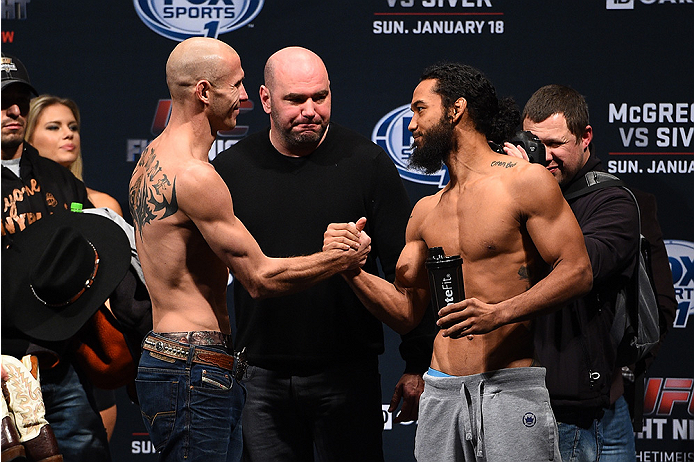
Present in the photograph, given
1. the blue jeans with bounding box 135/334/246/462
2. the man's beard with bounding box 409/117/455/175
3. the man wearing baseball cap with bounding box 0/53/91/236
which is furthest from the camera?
the man wearing baseball cap with bounding box 0/53/91/236

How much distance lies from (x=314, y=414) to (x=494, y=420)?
83cm

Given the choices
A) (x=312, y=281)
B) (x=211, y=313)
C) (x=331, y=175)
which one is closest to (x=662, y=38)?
(x=331, y=175)

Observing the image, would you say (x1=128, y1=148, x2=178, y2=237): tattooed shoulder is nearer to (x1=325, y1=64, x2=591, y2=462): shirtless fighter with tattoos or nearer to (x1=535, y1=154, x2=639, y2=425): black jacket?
(x1=325, y1=64, x2=591, y2=462): shirtless fighter with tattoos

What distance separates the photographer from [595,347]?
2.82m

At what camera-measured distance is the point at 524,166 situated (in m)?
2.42

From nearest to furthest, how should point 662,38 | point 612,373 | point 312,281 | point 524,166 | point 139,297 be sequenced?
1. point 524,166
2. point 312,281
3. point 612,373
4. point 139,297
5. point 662,38

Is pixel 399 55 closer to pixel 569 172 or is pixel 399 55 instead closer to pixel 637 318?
pixel 569 172

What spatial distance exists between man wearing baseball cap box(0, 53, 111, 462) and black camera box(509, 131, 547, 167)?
1626 millimetres

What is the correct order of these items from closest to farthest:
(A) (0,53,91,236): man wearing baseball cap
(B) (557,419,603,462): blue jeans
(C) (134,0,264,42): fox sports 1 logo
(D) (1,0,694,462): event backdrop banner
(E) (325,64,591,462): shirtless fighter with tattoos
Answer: (E) (325,64,591,462): shirtless fighter with tattoos
(A) (0,53,91,236): man wearing baseball cap
(B) (557,419,603,462): blue jeans
(D) (1,0,694,462): event backdrop banner
(C) (134,0,264,42): fox sports 1 logo

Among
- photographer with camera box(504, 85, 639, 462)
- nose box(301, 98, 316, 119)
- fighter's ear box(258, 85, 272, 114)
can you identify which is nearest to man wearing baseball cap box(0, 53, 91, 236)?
fighter's ear box(258, 85, 272, 114)

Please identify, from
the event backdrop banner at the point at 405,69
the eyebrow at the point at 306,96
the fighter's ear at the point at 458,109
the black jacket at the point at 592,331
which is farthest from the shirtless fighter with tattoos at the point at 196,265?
the event backdrop banner at the point at 405,69

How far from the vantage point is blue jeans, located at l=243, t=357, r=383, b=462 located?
2924 millimetres

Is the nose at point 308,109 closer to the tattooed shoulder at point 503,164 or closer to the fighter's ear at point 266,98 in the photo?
the fighter's ear at point 266,98

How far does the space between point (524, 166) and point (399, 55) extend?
1.98m
